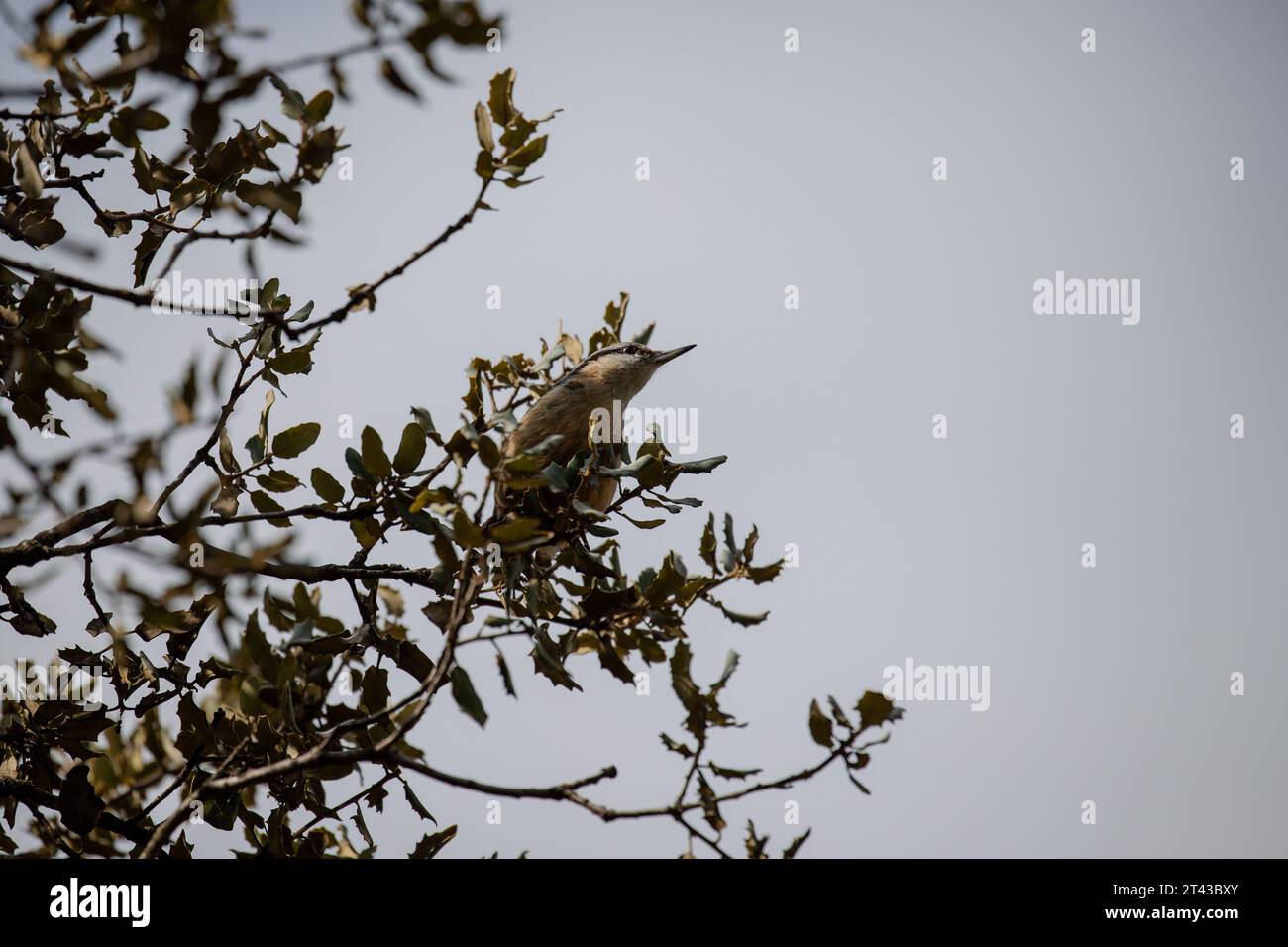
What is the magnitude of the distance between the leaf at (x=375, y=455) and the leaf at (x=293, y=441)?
492 mm

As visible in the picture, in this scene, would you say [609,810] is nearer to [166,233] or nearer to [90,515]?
[90,515]

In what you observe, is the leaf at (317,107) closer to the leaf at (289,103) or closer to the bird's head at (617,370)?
the leaf at (289,103)

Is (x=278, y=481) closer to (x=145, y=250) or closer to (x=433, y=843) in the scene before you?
(x=145, y=250)

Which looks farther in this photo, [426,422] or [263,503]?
[263,503]

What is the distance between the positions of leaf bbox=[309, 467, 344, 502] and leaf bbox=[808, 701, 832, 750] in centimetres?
119

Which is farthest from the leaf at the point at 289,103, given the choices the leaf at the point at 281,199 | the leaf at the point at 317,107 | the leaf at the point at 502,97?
the leaf at the point at 502,97

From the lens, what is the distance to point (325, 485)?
2.33m

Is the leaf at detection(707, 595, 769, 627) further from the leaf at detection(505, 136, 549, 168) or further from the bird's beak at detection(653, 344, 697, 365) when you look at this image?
the bird's beak at detection(653, 344, 697, 365)

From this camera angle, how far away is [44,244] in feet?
8.43

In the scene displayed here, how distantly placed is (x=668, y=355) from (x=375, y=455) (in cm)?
194


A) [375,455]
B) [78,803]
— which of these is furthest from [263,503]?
[78,803]

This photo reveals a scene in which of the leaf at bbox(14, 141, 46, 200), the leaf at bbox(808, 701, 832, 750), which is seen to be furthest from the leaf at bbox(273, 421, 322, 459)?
the leaf at bbox(808, 701, 832, 750)

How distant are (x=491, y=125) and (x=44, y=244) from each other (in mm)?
1302
